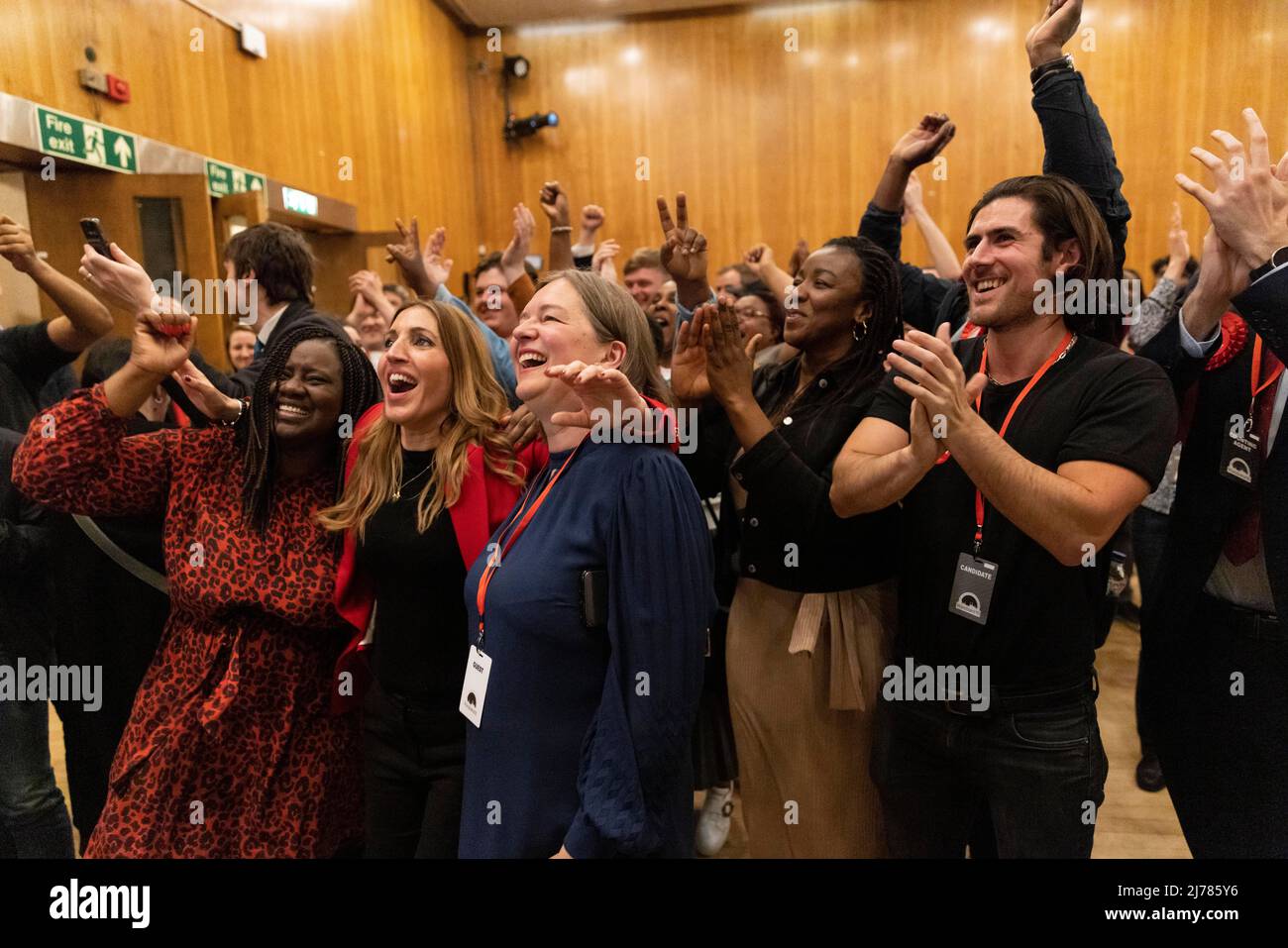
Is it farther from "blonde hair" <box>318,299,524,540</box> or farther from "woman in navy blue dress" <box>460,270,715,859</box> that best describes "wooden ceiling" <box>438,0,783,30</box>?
"woman in navy blue dress" <box>460,270,715,859</box>

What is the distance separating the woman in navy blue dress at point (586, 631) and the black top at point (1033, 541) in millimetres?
451

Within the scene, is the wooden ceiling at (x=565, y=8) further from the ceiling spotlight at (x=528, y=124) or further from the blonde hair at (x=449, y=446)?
the blonde hair at (x=449, y=446)

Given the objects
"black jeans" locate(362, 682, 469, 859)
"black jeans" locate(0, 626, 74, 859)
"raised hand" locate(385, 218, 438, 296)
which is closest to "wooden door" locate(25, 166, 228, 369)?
"raised hand" locate(385, 218, 438, 296)

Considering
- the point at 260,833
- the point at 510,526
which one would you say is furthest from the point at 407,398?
the point at 260,833

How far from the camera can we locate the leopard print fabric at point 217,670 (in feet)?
5.30

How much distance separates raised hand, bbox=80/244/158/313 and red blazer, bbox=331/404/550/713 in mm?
480

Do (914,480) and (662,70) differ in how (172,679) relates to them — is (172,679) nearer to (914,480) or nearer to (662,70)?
(914,480)

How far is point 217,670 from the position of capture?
1.66 meters

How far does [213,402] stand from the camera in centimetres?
180

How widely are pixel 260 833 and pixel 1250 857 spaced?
191 cm

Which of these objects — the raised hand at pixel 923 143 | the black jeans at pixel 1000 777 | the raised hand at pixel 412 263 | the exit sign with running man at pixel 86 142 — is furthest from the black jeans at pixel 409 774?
the exit sign with running man at pixel 86 142

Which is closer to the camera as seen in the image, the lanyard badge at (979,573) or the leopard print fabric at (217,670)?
the lanyard badge at (979,573)

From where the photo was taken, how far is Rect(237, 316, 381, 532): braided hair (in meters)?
1.71

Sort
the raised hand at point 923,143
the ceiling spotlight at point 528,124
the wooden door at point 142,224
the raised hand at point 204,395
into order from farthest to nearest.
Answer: the ceiling spotlight at point 528,124 < the wooden door at point 142,224 < the raised hand at point 923,143 < the raised hand at point 204,395
